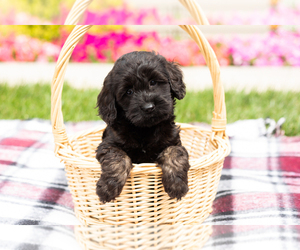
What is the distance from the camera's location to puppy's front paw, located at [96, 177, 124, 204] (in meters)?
1.69

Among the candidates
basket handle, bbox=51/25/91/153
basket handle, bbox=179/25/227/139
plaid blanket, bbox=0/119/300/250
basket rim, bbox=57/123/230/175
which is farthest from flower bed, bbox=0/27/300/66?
basket rim, bbox=57/123/230/175

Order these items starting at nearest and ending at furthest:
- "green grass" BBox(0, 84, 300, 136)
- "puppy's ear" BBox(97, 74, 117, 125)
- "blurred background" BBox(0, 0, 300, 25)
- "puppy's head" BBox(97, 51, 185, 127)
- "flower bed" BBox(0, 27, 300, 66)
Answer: "puppy's head" BBox(97, 51, 185, 127)
"puppy's ear" BBox(97, 74, 117, 125)
"blurred background" BBox(0, 0, 300, 25)
"green grass" BBox(0, 84, 300, 136)
"flower bed" BBox(0, 27, 300, 66)

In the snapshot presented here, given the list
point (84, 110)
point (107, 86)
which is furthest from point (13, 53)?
point (107, 86)

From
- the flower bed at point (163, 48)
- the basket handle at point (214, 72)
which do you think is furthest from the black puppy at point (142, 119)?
the flower bed at point (163, 48)

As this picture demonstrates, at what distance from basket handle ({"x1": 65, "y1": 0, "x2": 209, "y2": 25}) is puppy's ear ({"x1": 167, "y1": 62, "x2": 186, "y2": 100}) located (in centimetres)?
38

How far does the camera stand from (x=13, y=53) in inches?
195

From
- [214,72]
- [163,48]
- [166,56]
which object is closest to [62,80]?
Answer: [214,72]

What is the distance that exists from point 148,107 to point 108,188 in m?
0.55

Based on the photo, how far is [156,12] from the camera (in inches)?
164

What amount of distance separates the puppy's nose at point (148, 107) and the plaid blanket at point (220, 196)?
0.79 metres

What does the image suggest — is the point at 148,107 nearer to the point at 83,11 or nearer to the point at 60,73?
the point at 60,73

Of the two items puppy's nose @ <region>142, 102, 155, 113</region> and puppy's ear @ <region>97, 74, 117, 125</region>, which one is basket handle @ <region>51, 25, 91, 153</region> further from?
puppy's nose @ <region>142, 102, 155, 113</region>

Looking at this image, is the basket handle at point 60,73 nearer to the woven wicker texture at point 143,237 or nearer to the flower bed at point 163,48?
the woven wicker texture at point 143,237

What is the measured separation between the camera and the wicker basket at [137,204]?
1.85 metres
